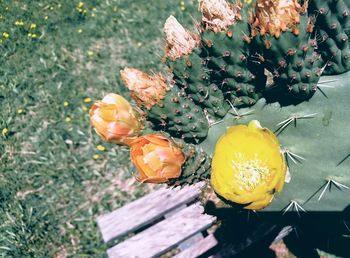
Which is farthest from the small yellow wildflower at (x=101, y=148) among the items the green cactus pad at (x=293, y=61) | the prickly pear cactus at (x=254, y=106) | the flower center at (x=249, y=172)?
the flower center at (x=249, y=172)

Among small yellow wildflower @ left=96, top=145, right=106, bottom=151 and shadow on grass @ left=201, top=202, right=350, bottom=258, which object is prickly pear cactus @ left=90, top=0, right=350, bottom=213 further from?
small yellow wildflower @ left=96, top=145, right=106, bottom=151

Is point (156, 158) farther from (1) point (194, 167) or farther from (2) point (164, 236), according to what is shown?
(2) point (164, 236)

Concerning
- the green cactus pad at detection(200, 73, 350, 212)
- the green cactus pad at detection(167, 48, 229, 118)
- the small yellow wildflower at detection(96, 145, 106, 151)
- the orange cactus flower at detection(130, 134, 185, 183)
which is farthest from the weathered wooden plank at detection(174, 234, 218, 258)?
the orange cactus flower at detection(130, 134, 185, 183)

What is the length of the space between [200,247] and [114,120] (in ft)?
5.05

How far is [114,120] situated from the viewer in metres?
1.44

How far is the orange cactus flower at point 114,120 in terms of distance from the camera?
1425 mm

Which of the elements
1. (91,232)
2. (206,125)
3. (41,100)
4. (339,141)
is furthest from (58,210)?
(339,141)

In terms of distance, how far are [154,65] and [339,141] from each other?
2.83 m

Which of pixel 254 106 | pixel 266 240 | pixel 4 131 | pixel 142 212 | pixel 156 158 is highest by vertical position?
pixel 156 158

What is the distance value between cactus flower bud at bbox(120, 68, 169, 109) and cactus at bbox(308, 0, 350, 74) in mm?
522

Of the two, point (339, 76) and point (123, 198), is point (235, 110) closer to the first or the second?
point (339, 76)

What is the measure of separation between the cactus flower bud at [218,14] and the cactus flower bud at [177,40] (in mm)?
90

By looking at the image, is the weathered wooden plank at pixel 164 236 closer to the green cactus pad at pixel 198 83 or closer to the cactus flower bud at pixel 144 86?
the green cactus pad at pixel 198 83

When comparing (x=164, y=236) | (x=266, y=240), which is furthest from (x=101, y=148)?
(x=266, y=240)
